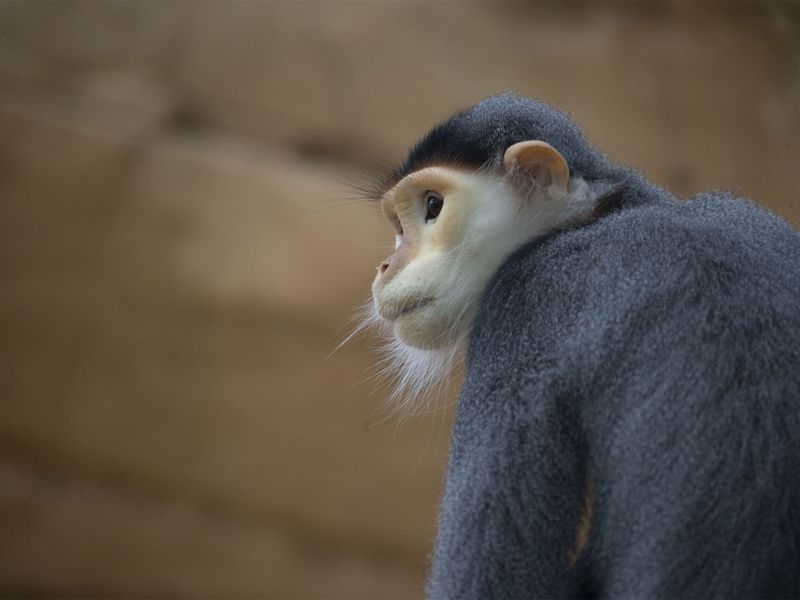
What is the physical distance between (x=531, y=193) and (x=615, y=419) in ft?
3.13

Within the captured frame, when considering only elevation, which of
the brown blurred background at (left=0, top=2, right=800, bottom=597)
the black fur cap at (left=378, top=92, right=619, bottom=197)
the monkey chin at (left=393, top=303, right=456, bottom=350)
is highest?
the brown blurred background at (left=0, top=2, right=800, bottom=597)

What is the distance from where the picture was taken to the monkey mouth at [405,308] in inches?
133

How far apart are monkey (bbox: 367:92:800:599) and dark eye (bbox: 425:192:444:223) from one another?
40 cm

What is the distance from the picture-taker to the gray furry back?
8.11 ft

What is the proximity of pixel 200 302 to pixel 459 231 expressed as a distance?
13.6ft

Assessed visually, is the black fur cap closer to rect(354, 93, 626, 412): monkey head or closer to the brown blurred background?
rect(354, 93, 626, 412): monkey head

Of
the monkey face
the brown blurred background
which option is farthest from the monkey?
the brown blurred background

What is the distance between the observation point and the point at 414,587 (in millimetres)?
7270

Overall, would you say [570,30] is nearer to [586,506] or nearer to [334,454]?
[334,454]

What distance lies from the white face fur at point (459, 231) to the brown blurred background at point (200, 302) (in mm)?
3784

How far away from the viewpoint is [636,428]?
256cm

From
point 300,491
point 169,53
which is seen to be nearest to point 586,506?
point 300,491

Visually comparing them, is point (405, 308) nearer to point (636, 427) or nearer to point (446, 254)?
point (446, 254)

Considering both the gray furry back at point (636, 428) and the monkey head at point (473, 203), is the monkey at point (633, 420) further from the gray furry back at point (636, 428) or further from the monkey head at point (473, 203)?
the monkey head at point (473, 203)
